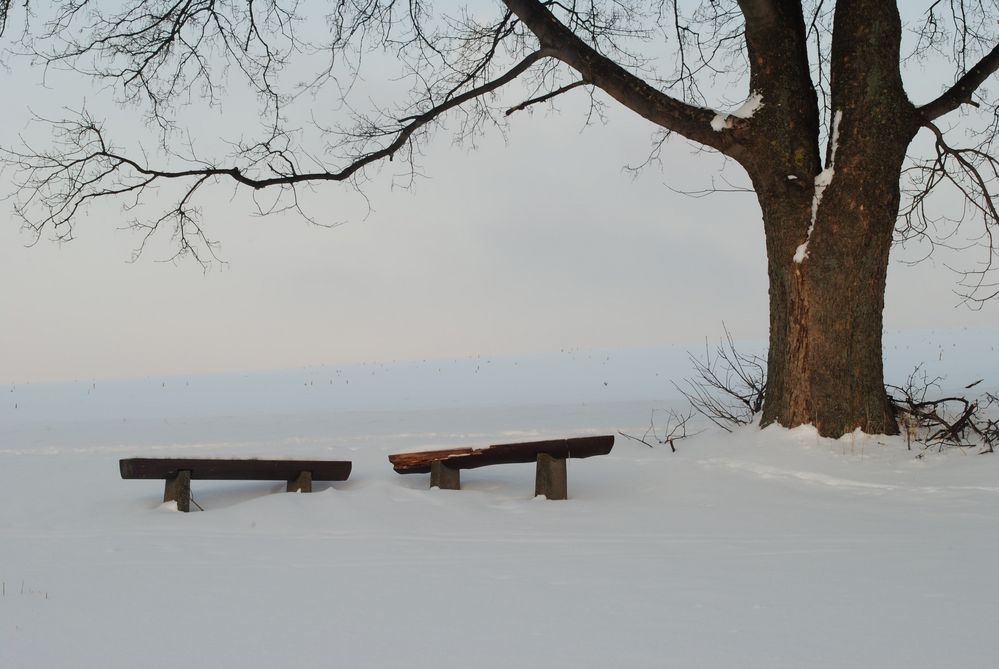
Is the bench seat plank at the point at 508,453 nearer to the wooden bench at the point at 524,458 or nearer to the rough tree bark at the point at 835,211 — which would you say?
the wooden bench at the point at 524,458

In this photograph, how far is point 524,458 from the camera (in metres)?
6.78

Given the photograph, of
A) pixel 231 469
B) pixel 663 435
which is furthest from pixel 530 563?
pixel 663 435

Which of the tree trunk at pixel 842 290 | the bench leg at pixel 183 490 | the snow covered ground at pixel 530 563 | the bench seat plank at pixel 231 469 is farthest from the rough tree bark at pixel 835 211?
the bench leg at pixel 183 490

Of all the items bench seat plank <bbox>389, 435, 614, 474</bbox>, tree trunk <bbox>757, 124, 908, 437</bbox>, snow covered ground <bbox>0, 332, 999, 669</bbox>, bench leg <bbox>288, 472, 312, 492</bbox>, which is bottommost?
snow covered ground <bbox>0, 332, 999, 669</bbox>

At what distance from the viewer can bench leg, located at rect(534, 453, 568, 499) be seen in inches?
263

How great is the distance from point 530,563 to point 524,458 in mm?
2274

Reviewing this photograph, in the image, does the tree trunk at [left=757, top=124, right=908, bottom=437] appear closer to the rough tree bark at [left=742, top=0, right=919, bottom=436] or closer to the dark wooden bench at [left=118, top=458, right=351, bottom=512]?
the rough tree bark at [left=742, top=0, right=919, bottom=436]

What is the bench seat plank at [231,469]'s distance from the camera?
6.35 m

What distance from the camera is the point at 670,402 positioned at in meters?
12.3

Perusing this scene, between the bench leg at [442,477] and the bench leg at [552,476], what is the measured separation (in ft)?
2.51

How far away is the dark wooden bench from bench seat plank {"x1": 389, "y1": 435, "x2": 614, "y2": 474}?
0.60 m

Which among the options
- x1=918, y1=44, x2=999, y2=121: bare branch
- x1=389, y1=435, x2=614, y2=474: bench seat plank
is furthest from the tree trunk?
x1=389, y1=435, x2=614, y2=474: bench seat plank

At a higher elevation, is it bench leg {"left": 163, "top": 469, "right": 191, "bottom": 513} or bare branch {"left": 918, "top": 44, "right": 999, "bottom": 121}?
bare branch {"left": 918, "top": 44, "right": 999, "bottom": 121}

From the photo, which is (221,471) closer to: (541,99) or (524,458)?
(524,458)
